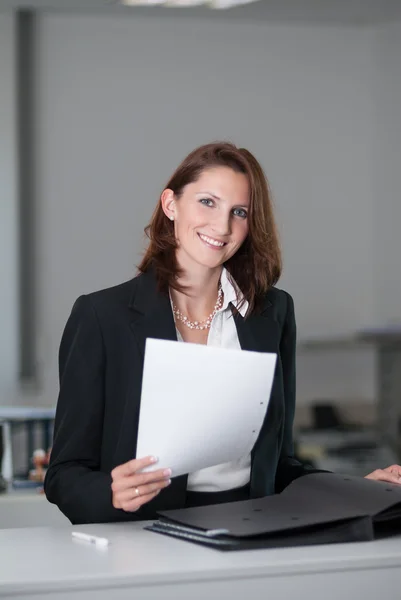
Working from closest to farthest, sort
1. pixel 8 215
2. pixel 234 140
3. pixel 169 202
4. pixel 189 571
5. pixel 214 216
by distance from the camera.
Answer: pixel 189 571, pixel 214 216, pixel 169 202, pixel 8 215, pixel 234 140

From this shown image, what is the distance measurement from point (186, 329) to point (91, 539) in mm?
629

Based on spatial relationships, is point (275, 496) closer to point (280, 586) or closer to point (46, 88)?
point (280, 586)

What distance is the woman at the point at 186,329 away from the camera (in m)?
2.02

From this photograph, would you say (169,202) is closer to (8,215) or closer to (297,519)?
(297,519)

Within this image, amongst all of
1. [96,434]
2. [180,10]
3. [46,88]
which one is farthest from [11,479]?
[180,10]

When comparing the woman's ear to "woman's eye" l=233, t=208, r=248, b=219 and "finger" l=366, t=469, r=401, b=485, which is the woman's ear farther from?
"finger" l=366, t=469, r=401, b=485

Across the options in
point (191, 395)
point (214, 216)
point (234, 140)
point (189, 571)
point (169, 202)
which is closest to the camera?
point (189, 571)

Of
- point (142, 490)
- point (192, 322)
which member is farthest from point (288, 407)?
point (142, 490)

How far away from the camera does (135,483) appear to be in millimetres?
1729

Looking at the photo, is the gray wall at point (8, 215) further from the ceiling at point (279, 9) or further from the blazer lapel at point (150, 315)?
the blazer lapel at point (150, 315)

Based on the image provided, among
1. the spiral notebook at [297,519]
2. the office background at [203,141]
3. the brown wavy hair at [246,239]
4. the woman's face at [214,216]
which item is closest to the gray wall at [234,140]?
the office background at [203,141]

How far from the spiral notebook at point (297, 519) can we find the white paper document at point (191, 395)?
114 mm

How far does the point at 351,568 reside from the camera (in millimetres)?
1603

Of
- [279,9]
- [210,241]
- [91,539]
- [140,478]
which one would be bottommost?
[91,539]
